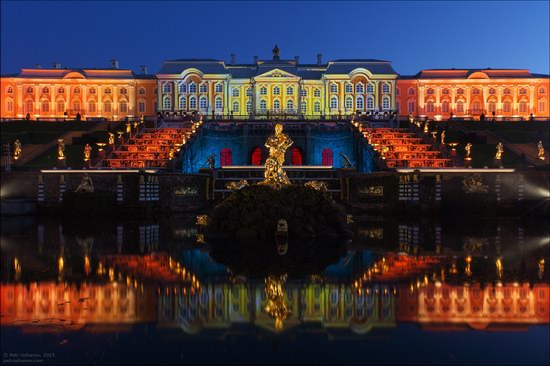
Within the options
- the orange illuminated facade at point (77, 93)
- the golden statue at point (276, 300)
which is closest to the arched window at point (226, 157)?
the golden statue at point (276, 300)

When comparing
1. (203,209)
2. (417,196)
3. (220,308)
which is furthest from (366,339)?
(203,209)

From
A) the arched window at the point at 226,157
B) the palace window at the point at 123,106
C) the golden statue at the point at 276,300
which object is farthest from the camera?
the palace window at the point at 123,106

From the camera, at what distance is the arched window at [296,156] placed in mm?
57188

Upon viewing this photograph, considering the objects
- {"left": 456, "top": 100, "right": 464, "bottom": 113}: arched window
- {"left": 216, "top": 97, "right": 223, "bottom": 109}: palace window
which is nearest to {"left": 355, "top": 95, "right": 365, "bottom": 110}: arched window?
{"left": 456, "top": 100, "right": 464, "bottom": 113}: arched window

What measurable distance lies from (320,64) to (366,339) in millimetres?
95565

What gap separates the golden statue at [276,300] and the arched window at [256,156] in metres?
45.7

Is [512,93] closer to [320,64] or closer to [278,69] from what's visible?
[320,64]

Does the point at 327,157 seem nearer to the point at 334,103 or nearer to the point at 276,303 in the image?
the point at 334,103

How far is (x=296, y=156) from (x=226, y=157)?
658cm

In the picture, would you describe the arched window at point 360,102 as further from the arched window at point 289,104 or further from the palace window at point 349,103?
the arched window at point 289,104

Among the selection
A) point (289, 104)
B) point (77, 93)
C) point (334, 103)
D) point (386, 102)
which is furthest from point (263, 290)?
point (77, 93)

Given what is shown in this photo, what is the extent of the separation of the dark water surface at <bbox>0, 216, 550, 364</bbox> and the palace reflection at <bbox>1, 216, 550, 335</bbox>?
0.03 m

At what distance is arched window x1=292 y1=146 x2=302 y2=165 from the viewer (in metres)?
57.2

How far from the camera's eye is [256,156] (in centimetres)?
5778
